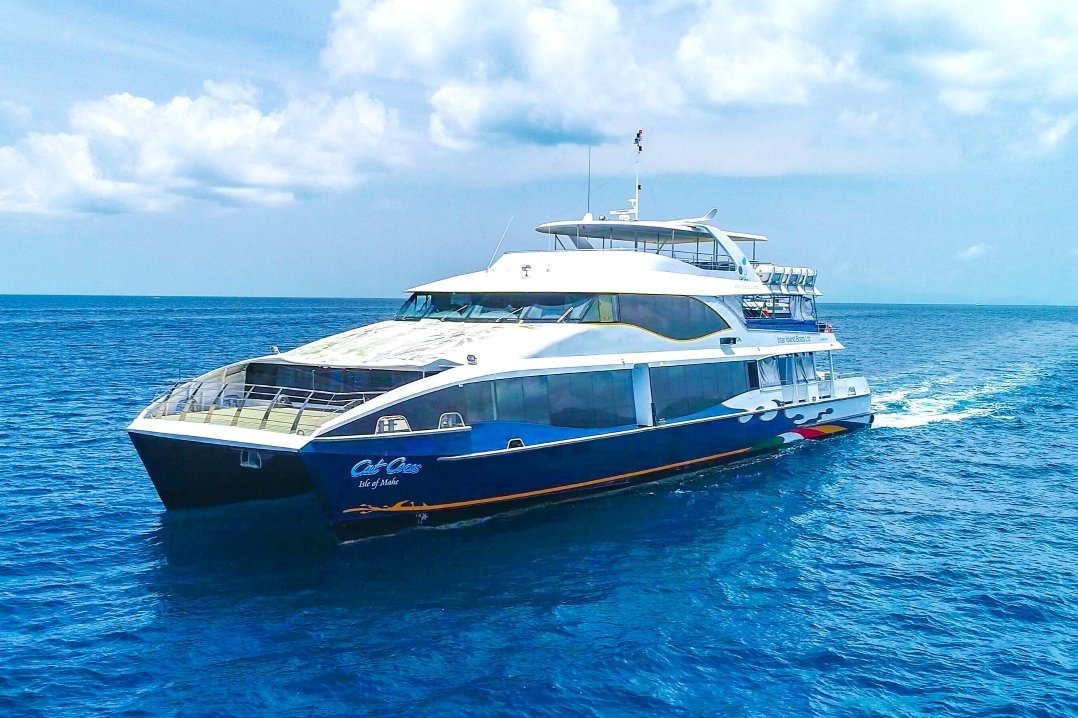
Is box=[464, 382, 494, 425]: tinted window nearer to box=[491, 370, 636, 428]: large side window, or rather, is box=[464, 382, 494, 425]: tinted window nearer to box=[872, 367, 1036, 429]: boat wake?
box=[491, 370, 636, 428]: large side window

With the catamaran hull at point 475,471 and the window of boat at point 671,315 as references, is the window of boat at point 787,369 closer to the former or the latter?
the catamaran hull at point 475,471

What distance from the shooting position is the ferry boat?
16922mm

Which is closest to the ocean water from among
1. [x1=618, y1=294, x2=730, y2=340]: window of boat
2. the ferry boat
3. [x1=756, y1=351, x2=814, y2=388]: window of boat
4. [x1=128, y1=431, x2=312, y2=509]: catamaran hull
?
[x1=128, y1=431, x2=312, y2=509]: catamaran hull

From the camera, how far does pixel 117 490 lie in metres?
22.0

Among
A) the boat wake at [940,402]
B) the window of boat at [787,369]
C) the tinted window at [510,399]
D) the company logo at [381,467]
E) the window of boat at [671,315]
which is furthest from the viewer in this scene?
the boat wake at [940,402]

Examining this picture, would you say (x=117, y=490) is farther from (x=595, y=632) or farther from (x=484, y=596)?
(x=595, y=632)

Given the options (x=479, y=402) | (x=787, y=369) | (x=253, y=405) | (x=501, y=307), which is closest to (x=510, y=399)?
(x=479, y=402)

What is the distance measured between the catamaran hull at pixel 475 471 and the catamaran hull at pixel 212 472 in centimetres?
172

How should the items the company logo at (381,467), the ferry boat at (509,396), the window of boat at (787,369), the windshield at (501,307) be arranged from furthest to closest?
the window of boat at (787,369) < the windshield at (501,307) < the ferry boat at (509,396) < the company logo at (381,467)

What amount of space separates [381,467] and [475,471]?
86.7 inches

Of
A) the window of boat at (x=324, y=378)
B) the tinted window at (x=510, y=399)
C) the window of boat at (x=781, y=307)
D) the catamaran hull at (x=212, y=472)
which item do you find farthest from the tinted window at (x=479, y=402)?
the window of boat at (x=781, y=307)

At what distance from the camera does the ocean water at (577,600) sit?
39.4 ft

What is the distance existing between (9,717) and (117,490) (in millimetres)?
11757

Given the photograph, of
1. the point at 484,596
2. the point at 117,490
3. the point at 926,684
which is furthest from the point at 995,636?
the point at 117,490
